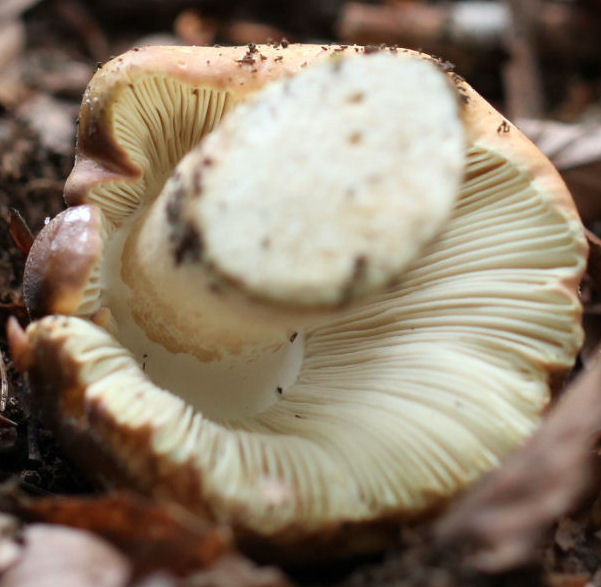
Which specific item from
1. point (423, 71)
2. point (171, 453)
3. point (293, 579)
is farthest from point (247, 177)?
point (293, 579)

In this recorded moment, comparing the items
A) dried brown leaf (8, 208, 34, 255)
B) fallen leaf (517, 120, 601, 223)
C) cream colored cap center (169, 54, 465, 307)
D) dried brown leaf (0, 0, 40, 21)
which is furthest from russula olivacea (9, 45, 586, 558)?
dried brown leaf (0, 0, 40, 21)

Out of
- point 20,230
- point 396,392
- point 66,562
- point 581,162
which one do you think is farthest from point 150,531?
point 581,162

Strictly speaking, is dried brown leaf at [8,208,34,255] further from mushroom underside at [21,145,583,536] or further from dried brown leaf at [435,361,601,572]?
dried brown leaf at [435,361,601,572]

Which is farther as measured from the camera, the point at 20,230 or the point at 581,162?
the point at 581,162

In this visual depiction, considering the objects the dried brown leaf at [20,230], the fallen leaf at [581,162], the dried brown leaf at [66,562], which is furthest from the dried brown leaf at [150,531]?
the fallen leaf at [581,162]

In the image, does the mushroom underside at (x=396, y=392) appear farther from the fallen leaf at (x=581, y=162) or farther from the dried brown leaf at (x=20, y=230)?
the fallen leaf at (x=581, y=162)

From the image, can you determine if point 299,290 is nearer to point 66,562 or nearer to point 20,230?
point 66,562
